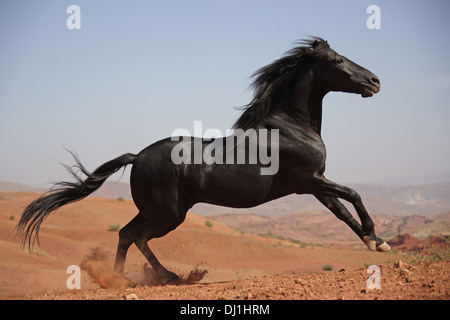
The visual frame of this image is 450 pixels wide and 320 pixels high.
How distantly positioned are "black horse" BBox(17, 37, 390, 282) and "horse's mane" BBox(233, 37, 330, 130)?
0.6 inches

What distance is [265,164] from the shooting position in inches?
257

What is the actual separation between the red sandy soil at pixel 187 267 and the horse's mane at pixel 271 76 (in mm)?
2392

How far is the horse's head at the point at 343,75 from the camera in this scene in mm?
6805

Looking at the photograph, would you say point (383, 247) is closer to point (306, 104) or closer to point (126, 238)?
point (306, 104)

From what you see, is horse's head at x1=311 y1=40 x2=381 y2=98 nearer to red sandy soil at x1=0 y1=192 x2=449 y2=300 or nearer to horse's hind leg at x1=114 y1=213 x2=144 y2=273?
red sandy soil at x1=0 y1=192 x2=449 y2=300

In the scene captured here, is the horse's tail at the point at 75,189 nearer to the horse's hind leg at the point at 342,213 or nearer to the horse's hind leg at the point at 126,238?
the horse's hind leg at the point at 126,238

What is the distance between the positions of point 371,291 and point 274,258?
15152 mm

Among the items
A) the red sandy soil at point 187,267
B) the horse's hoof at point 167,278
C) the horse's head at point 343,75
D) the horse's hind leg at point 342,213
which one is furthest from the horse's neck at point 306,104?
the horse's hoof at point 167,278

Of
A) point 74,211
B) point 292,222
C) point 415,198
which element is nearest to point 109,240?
point 74,211

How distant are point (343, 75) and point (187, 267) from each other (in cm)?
1141

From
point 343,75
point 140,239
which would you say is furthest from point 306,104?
point 140,239

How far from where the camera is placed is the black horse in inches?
256

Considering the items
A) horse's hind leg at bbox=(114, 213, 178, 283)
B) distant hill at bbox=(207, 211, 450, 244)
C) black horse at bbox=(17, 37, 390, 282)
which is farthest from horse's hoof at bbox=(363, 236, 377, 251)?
distant hill at bbox=(207, 211, 450, 244)
